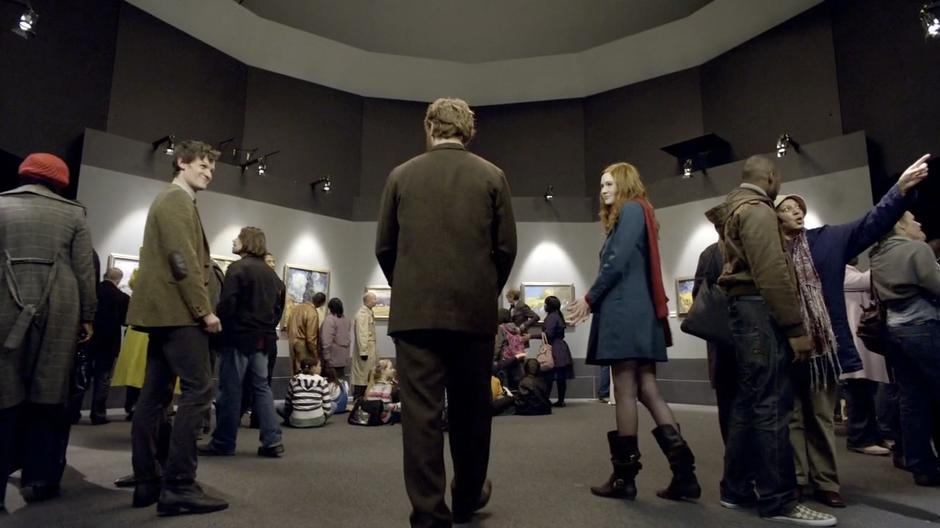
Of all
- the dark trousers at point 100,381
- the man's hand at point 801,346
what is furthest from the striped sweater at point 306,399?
the man's hand at point 801,346

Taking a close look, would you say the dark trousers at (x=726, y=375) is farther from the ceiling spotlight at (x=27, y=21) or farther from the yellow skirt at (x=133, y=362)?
the ceiling spotlight at (x=27, y=21)

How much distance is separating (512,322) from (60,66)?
7.59 meters

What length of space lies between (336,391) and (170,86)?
609 cm

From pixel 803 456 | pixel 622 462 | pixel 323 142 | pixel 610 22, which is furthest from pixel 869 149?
pixel 323 142

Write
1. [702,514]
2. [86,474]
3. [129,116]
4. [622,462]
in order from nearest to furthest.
Answer: [702,514]
[622,462]
[86,474]
[129,116]

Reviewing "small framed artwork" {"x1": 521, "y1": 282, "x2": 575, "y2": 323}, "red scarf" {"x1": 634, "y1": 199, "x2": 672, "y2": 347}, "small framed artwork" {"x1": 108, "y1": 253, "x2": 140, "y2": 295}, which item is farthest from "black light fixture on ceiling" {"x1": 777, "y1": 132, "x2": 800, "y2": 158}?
"small framed artwork" {"x1": 108, "y1": 253, "x2": 140, "y2": 295}

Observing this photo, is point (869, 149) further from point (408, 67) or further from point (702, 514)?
point (408, 67)

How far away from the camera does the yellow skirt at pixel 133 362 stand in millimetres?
5719

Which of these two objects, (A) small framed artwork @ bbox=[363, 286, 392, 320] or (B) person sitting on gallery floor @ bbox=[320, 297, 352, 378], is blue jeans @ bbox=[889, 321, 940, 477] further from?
Result: (A) small framed artwork @ bbox=[363, 286, 392, 320]

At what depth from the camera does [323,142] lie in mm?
11281

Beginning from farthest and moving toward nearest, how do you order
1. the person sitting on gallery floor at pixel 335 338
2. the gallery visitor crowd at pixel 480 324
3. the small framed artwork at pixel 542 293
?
the small framed artwork at pixel 542 293 → the person sitting on gallery floor at pixel 335 338 → the gallery visitor crowd at pixel 480 324

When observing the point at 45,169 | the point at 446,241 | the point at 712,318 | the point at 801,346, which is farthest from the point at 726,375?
the point at 45,169

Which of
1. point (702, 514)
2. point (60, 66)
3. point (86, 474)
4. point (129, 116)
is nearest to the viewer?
point (702, 514)

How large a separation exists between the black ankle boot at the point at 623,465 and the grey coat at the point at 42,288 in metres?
2.93
